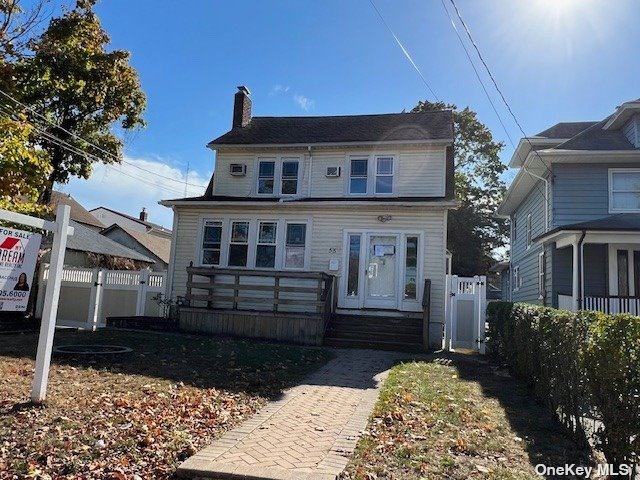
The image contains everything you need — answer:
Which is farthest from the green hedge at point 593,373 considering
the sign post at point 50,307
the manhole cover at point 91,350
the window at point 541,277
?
the window at point 541,277

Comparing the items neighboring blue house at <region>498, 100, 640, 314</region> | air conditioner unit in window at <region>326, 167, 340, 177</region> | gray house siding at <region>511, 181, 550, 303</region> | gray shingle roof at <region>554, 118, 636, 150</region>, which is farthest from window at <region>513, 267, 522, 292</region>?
air conditioner unit in window at <region>326, 167, 340, 177</region>

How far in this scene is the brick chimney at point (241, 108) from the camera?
721 inches

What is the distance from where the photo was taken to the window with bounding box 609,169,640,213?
Result: 13.6m

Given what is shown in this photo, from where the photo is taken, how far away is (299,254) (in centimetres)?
1464

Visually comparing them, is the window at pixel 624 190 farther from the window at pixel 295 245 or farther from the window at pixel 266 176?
the window at pixel 266 176

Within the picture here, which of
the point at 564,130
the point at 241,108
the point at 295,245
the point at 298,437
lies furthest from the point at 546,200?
the point at 298,437

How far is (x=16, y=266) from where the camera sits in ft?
16.8

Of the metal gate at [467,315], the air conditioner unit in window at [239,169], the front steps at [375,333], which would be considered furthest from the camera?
the air conditioner unit in window at [239,169]

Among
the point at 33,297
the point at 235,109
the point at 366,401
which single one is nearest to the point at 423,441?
the point at 366,401

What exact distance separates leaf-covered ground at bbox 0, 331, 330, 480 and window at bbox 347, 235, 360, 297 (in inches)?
165

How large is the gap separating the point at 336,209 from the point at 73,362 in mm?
8488

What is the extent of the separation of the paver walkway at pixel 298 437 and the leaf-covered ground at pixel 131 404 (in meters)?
0.25

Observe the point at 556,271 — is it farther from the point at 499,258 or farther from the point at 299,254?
the point at 499,258

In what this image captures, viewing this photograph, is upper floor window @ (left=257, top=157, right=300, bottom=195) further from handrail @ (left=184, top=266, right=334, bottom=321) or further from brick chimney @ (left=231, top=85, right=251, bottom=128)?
handrail @ (left=184, top=266, right=334, bottom=321)
